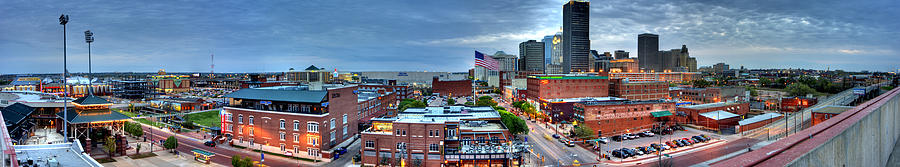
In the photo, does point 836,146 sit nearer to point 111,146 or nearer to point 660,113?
point 111,146

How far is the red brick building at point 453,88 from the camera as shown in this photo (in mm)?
148875

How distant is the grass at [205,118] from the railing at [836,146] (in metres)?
84.1

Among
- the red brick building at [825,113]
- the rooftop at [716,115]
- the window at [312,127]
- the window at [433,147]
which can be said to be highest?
the red brick building at [825,113]

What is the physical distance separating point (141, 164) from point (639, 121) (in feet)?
230

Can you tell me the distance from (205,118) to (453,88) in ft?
279

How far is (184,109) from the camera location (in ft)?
310

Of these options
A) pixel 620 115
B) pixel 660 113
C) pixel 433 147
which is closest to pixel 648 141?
pixel 620 115

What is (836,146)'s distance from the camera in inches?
522

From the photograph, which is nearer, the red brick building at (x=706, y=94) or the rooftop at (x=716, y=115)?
the rooftop at (x=716, y=115)

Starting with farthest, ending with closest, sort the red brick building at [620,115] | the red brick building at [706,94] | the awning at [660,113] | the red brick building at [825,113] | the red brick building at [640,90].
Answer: the red brick building at [640,90] < the red brick building at [706,94] < the awning at [660,113] < the red brick building at [620,115] < the red brick building at [825,113]

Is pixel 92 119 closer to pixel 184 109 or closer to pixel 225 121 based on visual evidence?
pixel 225 121

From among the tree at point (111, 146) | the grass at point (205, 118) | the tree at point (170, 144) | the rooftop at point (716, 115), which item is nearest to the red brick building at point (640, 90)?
the rooftop at point (716, 115)

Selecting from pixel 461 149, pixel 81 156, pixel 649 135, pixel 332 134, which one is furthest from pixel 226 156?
pixel 649 135

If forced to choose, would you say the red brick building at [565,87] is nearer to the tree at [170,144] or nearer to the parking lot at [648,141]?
the parking lot at [648,141]
